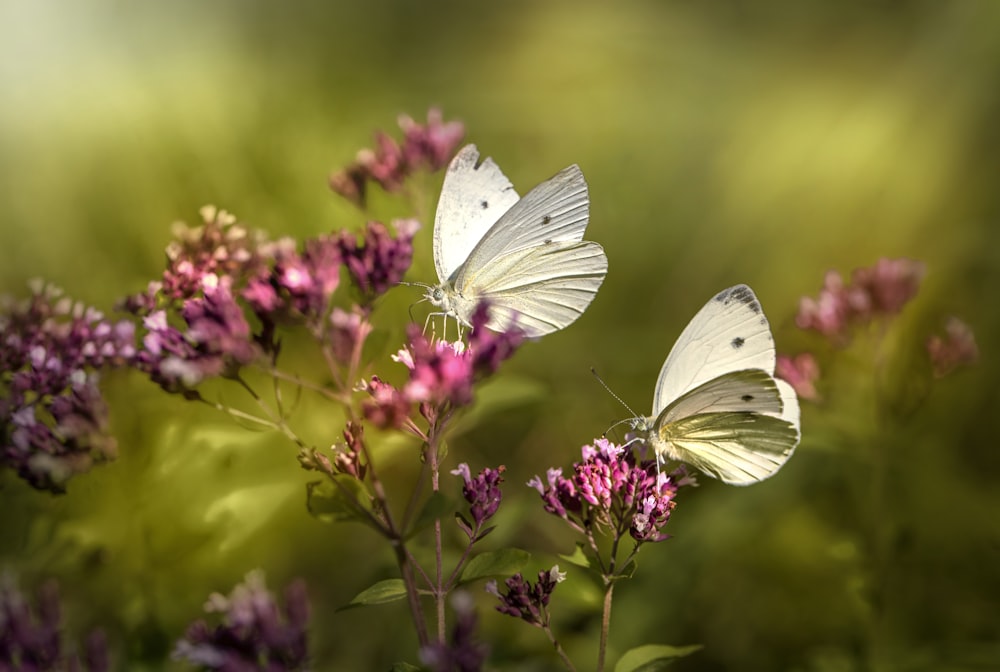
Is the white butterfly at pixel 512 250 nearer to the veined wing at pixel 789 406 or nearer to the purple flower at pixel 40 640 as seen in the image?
the veined wing at pixel 789 406

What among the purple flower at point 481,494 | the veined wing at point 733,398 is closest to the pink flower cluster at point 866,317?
the veined wing at point 733,398

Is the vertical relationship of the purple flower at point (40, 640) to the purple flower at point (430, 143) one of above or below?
below

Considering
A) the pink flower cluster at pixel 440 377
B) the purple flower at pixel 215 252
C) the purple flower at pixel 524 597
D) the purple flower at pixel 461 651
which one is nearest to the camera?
the purple flower at pixel 461 651

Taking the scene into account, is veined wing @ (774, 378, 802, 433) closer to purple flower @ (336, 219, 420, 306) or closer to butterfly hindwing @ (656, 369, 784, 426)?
butterfly hindwing @ (656, 369, 784, 426)

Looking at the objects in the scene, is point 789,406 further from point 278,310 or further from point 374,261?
point 278,310

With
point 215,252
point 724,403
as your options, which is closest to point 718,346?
point 724,403

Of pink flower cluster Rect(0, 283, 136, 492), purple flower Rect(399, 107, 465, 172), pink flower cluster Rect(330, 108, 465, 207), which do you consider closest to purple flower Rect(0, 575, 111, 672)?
pink flower cluster Rect(0, 283, 136, 492)

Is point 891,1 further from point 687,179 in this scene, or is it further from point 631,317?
point 631,317

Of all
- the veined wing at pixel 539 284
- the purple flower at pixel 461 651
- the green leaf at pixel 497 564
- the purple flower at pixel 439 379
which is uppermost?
the veined wing at pixel 539 284
